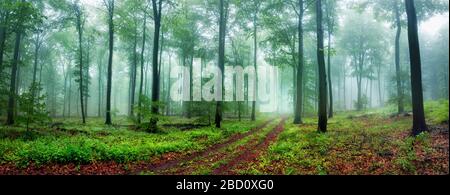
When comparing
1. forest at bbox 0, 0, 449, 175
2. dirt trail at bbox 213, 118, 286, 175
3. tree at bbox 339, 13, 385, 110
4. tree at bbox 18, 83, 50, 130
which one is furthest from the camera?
tree at bbox 339, 13, 385, 110

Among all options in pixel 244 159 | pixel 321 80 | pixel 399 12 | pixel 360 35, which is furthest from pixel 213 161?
pixel 360 35

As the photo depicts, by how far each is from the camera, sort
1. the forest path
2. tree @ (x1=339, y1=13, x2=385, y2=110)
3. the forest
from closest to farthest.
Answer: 1. the forest path
2. the forest
3. tree @ (x1=339, y1=13, x2=385, y2=110)

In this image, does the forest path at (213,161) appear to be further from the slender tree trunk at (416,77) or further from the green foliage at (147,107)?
the slender tree trunk at (416,77)

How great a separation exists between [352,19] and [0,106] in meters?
37.0

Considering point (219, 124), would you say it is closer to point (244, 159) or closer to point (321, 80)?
point (321, 80)

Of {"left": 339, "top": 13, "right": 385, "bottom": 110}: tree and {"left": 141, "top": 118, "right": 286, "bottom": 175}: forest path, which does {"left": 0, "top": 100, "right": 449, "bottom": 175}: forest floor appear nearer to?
{"left": 141, "top": 118, "right": 286, "bottom": 175}: forest path

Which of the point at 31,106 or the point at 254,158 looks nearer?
the point at 254,158

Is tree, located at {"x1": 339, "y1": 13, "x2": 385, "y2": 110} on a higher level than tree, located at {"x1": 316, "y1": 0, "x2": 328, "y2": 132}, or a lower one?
higher

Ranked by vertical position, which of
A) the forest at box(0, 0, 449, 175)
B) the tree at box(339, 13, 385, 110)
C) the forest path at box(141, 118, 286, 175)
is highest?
the tree at box(339, 13, 385, 110)

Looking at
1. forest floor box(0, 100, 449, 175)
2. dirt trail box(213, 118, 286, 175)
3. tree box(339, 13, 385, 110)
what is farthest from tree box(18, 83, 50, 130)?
tree box(339, 13, 385, 110)

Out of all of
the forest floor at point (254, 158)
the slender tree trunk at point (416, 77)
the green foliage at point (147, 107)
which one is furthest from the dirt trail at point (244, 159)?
the green foliage at point (147, 107)

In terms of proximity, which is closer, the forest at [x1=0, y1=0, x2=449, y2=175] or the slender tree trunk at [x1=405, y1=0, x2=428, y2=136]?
the forest at [x1=0, y1=0, x2=449, y2=175]

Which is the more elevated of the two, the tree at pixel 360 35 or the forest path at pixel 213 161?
the tree at pixel 360 35

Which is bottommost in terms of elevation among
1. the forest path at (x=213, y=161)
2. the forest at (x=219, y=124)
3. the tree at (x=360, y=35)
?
the forest path at (x=213, y=161)
